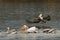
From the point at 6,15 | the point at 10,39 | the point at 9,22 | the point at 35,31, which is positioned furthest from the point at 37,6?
the point at 10,39

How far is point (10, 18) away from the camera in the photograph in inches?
152

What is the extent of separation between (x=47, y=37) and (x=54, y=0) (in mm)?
3069

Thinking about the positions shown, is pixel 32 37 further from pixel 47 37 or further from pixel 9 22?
pixel 9 22

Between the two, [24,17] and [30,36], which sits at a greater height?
[24,17]

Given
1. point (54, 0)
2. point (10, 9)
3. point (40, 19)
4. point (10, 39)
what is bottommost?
point (10, 39)

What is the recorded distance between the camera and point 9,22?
3.58 metres

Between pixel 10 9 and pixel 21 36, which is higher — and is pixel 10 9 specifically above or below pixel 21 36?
above

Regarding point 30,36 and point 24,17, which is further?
point 24,17

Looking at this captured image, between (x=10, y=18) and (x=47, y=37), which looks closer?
(x=47, y=37)

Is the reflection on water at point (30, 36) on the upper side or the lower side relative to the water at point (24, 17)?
lower

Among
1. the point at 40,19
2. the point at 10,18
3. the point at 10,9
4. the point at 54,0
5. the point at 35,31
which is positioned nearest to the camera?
the point at 35,31

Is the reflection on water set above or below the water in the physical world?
below

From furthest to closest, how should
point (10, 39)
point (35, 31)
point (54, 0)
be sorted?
point (54, 0) < point (35, 31) < point (10, 39)

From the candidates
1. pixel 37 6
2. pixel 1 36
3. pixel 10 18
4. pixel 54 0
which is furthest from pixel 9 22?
pixel 54 0
